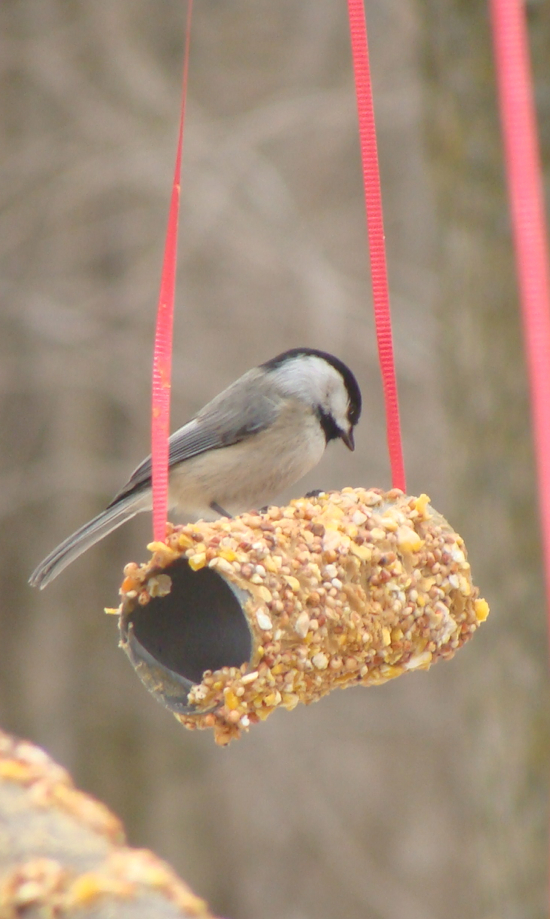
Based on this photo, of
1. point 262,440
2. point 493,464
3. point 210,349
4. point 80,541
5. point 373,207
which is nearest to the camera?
point 373,207

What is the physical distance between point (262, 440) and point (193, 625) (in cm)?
88

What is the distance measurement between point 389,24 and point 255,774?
12.6 ft

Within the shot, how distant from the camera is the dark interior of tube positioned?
165 cm

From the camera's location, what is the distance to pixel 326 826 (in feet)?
18.6

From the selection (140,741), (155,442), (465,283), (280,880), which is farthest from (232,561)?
(280,880)

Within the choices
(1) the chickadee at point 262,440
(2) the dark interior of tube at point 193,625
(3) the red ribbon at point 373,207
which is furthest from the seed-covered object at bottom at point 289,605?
(1) the chickadee at point 262,440

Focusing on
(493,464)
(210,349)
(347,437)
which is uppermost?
(210,349)

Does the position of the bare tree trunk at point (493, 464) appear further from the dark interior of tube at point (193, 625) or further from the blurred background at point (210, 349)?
the blurred background at point (210, 349)

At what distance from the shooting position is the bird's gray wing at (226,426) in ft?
8.14

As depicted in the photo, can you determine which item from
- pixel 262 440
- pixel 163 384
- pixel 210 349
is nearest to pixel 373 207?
pixel 163 384

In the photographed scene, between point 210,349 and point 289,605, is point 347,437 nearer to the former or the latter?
point 289,605

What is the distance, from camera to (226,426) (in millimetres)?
2533

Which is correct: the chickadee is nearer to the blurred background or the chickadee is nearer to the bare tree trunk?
the bare tree trunk

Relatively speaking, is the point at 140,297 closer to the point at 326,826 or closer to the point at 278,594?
the point at 326,826
